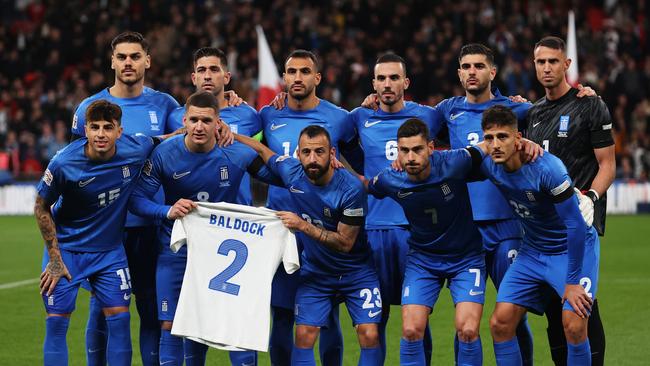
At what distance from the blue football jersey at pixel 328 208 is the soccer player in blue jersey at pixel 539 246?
1001mm

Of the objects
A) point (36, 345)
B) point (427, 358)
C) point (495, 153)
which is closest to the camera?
point (495, 153)

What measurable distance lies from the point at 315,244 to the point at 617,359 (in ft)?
10.7

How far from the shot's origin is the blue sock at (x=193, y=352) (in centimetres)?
829

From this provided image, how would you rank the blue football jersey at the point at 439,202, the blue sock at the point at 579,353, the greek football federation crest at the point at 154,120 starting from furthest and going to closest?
1. the greek football federation crest at the point at 154,120
2. the blue football jersey at the point at 439,202
3. the blue sock at the point at 579,353

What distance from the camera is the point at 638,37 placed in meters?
25.2

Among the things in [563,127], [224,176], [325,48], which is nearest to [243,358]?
[224,176]

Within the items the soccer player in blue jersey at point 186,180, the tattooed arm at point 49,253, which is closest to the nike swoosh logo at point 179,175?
the soccer player in blue jersey at point 186,180

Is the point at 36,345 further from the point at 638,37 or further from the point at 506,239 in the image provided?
the point at 638,37

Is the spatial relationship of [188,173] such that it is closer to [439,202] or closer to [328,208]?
[328,208]

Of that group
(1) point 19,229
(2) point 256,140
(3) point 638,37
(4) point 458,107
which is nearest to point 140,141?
(2) point 256,140

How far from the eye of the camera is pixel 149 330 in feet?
28.5

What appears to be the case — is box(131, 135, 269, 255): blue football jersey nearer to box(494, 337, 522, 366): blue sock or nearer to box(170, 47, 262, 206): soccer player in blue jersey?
box(170, 47, 262, 206): soccer player in blue jersey

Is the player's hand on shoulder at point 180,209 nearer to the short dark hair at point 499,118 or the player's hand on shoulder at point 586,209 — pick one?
the short dark hair at point 499,118

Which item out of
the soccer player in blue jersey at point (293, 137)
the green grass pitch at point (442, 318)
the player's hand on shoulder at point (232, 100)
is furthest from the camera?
the green grass pitch at point (442, 318)
